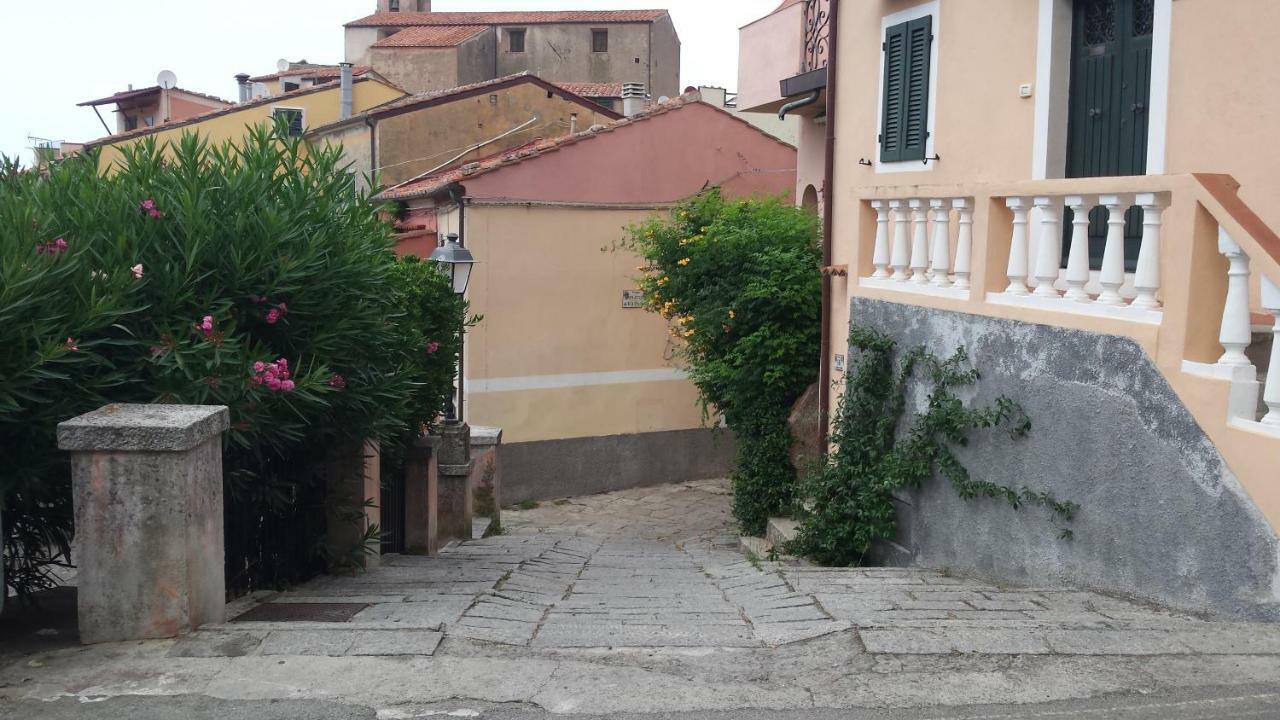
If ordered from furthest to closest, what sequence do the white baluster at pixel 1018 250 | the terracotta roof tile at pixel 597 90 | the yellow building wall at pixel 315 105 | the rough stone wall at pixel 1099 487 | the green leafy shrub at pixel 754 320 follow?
the terracotta roof tile at pixel 597 90 → the yellow building wall at pixel 315 105 → the green leafy shrub at pixel 754 320 → the white baluster at pixel 1018 250 → the rough stone wall at pixel 1099 487

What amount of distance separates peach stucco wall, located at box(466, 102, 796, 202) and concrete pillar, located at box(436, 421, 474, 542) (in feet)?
22.3

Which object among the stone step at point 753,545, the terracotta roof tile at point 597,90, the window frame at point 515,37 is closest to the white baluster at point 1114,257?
the stone step at point 753,545

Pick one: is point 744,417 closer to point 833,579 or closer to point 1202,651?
point 833,579

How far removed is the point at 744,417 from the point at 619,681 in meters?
8.53

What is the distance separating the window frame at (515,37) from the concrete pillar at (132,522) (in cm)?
3912

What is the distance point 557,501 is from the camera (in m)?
19.3

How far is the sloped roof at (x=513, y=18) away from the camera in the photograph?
139 ft

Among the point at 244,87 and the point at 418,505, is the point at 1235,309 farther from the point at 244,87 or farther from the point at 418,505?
the point at 244,87

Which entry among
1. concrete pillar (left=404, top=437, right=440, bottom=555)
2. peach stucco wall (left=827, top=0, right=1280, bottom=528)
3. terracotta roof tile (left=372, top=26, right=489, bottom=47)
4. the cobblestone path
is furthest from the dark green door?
terracotta roof tile (left=372, top=26, right=489, bottom=47)

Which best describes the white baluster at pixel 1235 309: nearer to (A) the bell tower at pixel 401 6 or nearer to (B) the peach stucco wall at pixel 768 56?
(B) the peach stucco wall at pixel 768 56

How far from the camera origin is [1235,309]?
5.58m

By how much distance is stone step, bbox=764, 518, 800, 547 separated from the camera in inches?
447

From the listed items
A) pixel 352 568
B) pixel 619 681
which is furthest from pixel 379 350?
pixel 619 681

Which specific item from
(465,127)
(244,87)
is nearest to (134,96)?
(244,87)
